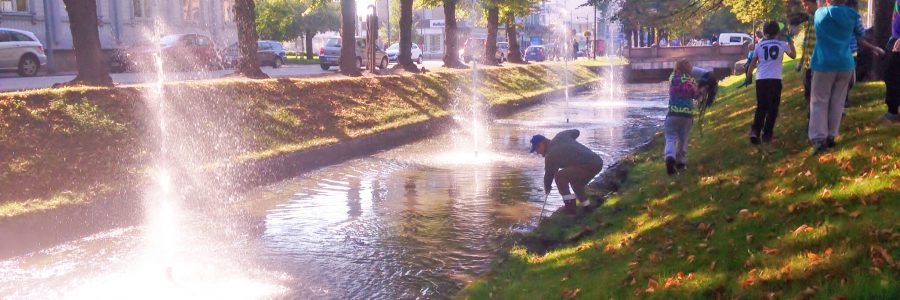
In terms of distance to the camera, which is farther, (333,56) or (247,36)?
(333,56)

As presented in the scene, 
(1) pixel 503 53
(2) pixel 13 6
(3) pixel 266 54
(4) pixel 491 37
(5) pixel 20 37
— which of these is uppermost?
(2) pixel 13 6

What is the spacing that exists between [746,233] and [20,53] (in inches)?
1003

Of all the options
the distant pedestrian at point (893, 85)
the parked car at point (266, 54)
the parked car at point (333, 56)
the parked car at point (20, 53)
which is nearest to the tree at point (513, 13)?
the parked car at point (333, 56)

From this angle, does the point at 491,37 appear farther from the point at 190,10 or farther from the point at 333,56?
the point at 190,10

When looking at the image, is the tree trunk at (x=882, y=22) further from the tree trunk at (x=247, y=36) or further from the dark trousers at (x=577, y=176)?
the tree trunk at (x=247, y=36)

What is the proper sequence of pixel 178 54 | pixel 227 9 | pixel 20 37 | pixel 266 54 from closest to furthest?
1. pixel 20 37
2. pixel 178 54
3. pixel 266 54
4. pixel 227 9

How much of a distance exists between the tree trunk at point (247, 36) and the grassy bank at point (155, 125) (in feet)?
5.95

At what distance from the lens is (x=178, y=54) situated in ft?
109

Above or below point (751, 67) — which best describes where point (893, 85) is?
below

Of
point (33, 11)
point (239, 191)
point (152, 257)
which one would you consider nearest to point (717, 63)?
point (33, 11)

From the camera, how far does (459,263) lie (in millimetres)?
8000

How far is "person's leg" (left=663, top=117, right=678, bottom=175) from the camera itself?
9703mm

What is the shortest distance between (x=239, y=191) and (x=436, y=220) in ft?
12.0

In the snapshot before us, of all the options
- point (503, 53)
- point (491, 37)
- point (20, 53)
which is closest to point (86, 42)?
point (20, 53)
